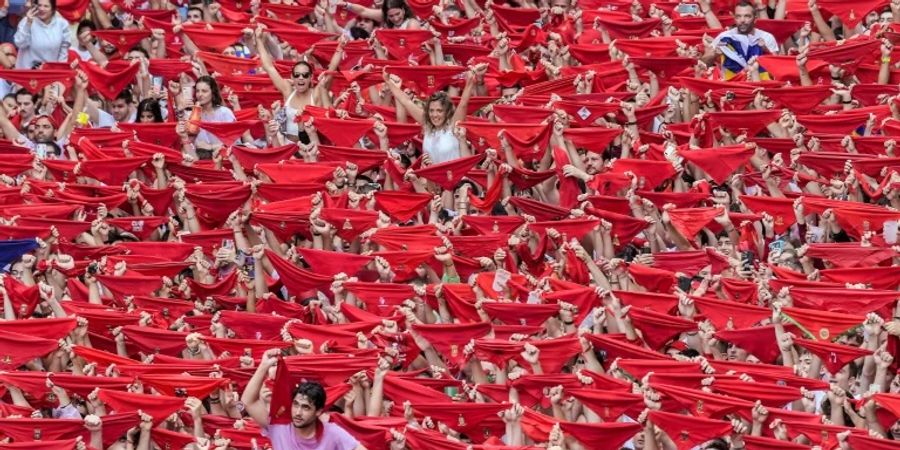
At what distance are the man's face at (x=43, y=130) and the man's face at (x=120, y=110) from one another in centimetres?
126

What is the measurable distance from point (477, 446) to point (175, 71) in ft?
27.9

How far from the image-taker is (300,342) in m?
19.3

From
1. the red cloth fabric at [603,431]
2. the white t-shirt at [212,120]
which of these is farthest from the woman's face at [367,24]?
the red cloth fabric at [603,431]

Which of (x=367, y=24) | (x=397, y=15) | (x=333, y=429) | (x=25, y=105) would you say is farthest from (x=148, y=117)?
(x=333, y=429)

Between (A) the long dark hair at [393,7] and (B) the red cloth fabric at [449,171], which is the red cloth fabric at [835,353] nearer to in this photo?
(B) the red cloth fabric at [449,171]

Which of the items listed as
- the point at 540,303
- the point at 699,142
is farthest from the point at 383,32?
the point at 540,303

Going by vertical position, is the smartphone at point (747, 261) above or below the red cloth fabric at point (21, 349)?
below

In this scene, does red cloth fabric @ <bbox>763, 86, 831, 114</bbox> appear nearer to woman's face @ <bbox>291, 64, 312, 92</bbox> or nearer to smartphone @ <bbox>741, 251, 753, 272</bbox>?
smartphone @ <bbox>741, 251, 753, 272</bbox>

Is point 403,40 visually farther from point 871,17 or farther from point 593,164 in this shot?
point 871,17

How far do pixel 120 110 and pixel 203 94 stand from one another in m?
1.30

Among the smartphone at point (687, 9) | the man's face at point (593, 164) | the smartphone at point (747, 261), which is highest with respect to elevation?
the smartphone at point (687, 9)

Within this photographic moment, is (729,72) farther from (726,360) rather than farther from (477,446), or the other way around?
(477,446)

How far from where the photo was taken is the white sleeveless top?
73.5 ft

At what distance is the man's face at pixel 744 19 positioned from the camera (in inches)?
950
